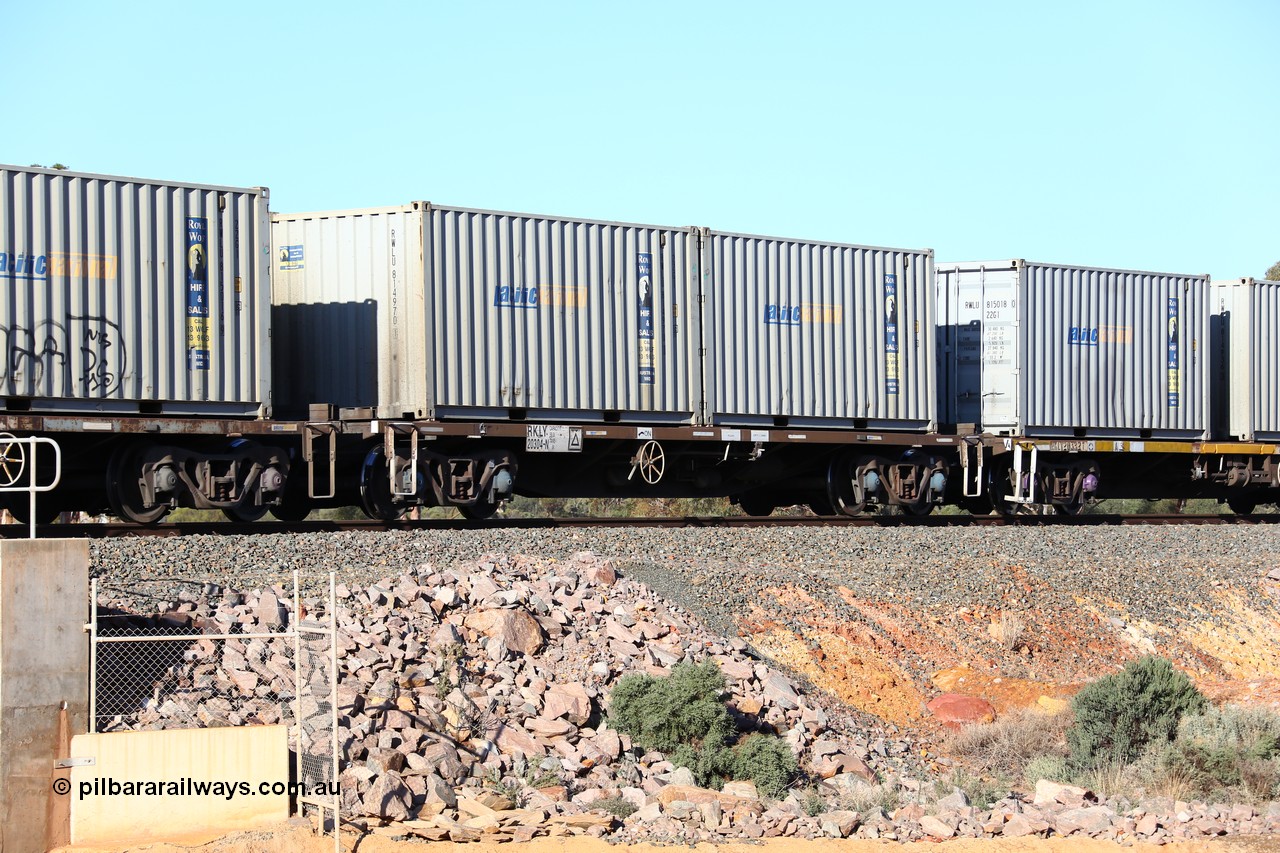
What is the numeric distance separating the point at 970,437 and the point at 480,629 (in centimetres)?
1058

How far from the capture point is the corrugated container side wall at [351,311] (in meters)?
16.5

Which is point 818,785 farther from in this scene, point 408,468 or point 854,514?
point 854,514

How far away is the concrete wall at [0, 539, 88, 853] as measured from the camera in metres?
9.25

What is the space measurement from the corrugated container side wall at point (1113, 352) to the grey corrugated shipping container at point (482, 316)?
6.06m

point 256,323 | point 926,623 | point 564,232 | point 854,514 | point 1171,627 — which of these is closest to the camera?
point 926,623

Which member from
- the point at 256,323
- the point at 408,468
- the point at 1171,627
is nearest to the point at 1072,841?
the point at 1171,627

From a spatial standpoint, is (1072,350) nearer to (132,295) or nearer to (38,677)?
(132,295)

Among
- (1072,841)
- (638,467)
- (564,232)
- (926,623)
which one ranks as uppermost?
(564,232)

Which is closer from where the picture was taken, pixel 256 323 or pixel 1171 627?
pixel 1171 627

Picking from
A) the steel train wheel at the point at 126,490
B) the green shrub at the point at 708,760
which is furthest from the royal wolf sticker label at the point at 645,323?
the green shrub at the point at 708,760

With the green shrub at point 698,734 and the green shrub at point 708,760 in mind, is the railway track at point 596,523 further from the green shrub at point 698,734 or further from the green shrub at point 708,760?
the green shrub at point 708,760

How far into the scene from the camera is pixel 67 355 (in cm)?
1438

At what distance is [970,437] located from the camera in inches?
793

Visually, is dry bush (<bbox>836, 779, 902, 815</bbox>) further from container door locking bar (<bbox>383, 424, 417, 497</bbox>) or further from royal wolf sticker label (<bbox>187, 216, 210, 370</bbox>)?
royal wolf sticker label (<bbox>187, 216, 210, 370</bbox>)
